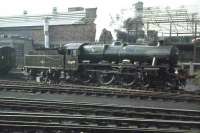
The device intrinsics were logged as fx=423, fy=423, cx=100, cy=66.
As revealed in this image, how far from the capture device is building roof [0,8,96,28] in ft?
191

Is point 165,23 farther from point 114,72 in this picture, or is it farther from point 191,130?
point 191,130

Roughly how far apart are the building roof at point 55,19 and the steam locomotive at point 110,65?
96.7 feet

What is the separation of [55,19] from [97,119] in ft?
173

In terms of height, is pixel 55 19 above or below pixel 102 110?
above

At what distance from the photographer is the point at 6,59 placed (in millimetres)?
30844

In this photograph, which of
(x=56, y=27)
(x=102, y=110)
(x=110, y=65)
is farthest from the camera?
(x=56, y=27)

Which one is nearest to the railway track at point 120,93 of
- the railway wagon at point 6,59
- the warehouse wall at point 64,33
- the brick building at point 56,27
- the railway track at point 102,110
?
the railway track at point 102,110

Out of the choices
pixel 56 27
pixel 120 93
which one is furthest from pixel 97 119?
pixel 56 27

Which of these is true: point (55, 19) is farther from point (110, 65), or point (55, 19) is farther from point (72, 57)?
point (110, 65)

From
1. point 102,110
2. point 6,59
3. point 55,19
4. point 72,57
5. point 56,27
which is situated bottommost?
point 102,110

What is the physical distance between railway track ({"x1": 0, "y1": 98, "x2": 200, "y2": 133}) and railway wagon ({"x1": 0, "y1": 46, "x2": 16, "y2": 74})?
1737 cm

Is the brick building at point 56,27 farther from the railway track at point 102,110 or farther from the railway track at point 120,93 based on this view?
the railway track at point 102,110

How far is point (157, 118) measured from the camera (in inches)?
458

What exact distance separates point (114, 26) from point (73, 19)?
975 inches
